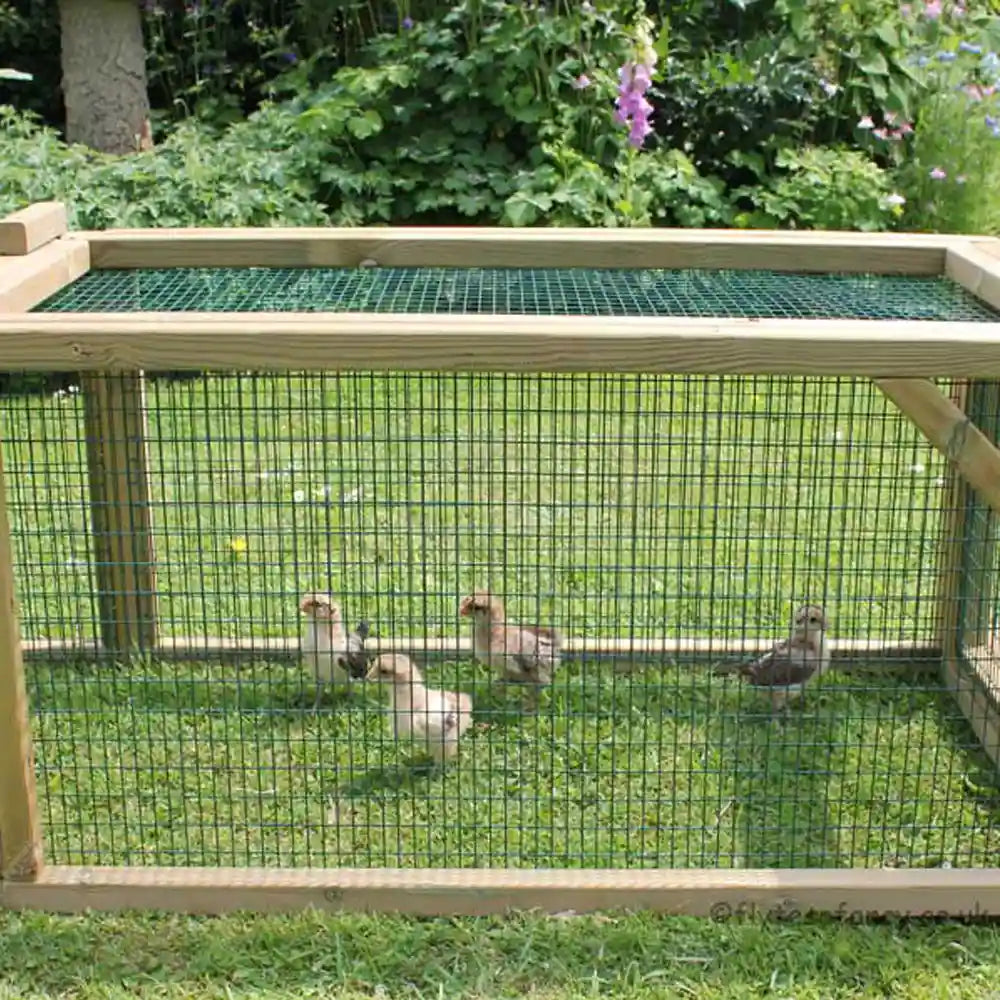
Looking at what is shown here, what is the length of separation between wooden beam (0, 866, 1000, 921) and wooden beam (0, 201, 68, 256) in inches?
61.2

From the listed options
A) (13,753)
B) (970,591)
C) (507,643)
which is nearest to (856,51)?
(970,591)

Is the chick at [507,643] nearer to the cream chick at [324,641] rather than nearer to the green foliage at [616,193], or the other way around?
the cream chick at [324,641]

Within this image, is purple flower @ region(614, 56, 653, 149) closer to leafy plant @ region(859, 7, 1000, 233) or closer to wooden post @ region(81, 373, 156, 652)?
leafy plant @ region(859, 7, 1000, 233)

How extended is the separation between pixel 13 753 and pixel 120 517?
1.16m

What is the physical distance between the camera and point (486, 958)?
304cm

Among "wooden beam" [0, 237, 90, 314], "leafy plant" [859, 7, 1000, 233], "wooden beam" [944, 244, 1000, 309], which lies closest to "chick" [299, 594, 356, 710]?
"wooden beam" [0, 237, 90, 314]

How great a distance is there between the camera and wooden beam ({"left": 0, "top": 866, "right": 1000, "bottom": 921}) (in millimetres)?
3154

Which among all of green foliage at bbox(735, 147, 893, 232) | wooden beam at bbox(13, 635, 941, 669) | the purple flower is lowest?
wooden beam at bbox(13, 635, 941, 669)

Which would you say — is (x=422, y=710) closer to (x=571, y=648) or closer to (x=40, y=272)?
(x=571, y=648)

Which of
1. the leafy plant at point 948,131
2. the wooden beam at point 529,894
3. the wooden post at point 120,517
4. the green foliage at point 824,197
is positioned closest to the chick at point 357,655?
the wooden post at point 120,517

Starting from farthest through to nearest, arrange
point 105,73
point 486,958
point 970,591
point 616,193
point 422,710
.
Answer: point 105,73 → point 616,193 → point 970,591 → point 422,710 → point 486,958

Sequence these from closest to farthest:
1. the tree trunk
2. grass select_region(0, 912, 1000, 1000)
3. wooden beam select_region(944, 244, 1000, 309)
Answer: grass select_region(0, 912, 1000, 1000) → wooden beam select_region(944, 244, 1000, 309) → the tree trunk

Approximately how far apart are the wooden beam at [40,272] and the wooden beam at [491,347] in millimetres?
329

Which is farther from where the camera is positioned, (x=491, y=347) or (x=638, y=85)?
(x=638, y=85)
